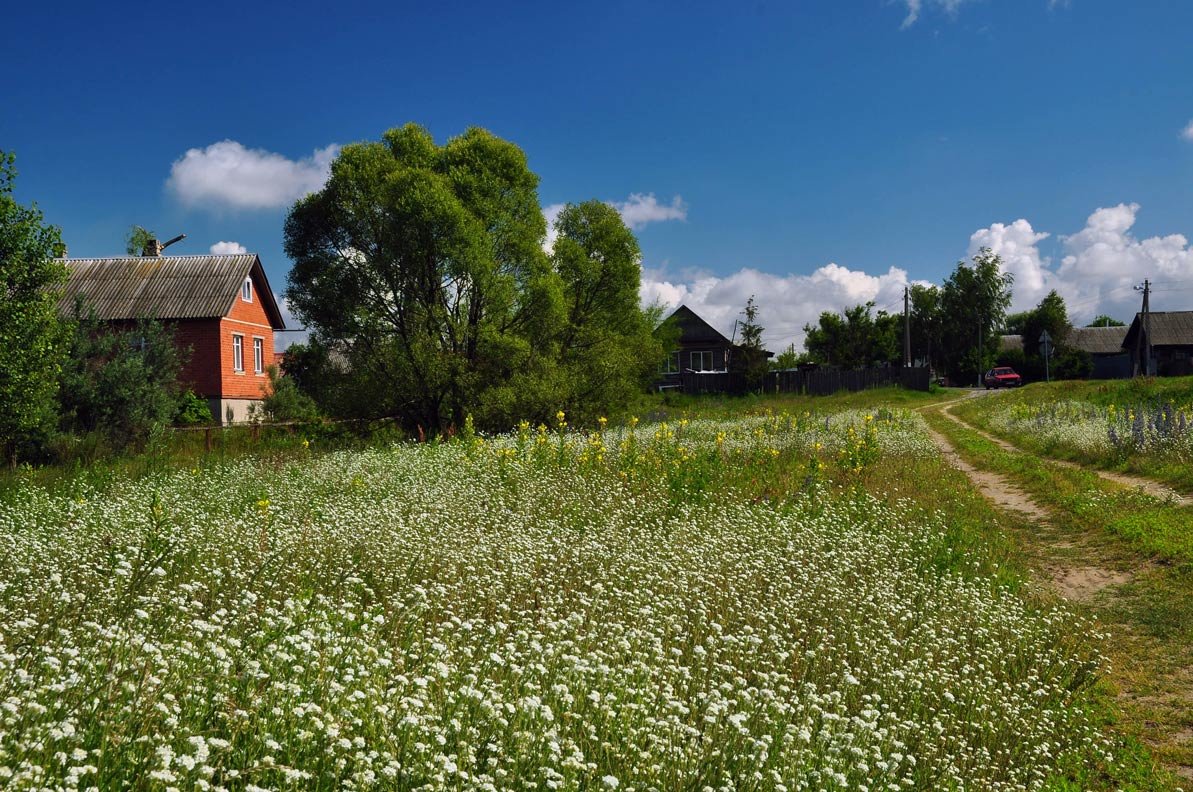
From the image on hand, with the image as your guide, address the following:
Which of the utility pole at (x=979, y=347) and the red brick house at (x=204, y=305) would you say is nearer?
the red brick house at (x=204, y=305)

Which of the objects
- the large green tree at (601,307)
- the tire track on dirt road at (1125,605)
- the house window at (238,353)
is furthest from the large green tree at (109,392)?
the tire track on dirt road at (1125,605)

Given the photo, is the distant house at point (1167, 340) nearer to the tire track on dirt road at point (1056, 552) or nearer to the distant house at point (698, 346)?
the distant house at point (698, 346)

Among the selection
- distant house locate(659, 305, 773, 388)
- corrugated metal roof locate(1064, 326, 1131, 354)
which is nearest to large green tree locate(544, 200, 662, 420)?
distant house locate(659, 305, 773, 388)

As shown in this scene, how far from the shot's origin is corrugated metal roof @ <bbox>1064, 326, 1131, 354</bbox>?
72875 mm

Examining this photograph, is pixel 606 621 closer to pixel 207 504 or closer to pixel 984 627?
pixel 984 627

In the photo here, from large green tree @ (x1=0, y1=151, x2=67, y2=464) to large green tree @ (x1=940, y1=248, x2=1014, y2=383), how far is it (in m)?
66.8

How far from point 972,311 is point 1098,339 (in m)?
13.7

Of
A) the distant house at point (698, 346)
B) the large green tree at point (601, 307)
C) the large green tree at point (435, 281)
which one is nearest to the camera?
the large green tree at point (435, 281)

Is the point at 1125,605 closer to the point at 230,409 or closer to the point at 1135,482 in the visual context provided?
the point at 1135,482

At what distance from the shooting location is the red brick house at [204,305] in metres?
30.9

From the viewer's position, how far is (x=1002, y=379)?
2416 inches

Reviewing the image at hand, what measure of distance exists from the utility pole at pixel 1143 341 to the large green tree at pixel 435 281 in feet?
126

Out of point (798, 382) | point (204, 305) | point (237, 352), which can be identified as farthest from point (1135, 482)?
point (798, 382)

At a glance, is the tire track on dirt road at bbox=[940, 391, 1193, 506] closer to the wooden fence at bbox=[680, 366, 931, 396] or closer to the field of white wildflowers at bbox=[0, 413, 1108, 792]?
the field of white wildflowers at bbox=[0, 413, 1108, 792]
